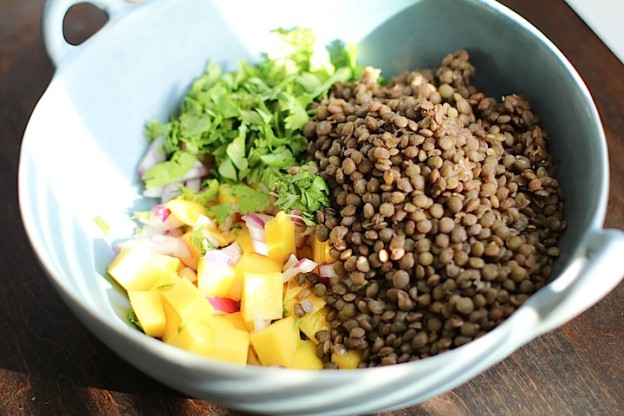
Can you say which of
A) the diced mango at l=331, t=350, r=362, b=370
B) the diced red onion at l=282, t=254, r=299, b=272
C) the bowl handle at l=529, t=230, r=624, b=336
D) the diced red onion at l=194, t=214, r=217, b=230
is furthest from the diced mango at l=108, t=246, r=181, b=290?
the bowl handle at l=529, t=230, r=624, b=336

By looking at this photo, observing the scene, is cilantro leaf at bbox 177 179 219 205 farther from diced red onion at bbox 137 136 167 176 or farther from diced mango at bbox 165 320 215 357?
diced mango at bbox 165 320 215 357

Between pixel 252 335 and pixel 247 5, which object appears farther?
pixel 247 5

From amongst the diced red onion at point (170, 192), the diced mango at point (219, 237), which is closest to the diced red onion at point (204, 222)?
the diced mango at point (219, 237)

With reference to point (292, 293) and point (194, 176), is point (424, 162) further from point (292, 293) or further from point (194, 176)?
point (194, 176)

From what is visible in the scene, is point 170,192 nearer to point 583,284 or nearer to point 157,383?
point 157,383

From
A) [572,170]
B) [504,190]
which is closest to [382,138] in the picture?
[504,190]

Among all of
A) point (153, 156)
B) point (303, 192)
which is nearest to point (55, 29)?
point (153, 156)

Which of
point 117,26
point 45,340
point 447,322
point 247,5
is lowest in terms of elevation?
point 447,322
